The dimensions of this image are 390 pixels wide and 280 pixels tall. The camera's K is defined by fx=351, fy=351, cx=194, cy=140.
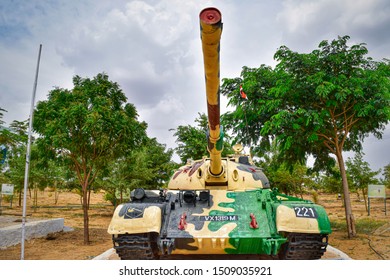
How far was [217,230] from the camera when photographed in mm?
5707

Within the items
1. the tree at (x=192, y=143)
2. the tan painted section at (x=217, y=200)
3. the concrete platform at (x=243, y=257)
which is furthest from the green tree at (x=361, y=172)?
the tan painted section at (x=217, y=200)

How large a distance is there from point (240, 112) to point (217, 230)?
18.9 ft

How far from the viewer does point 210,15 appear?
3383mm

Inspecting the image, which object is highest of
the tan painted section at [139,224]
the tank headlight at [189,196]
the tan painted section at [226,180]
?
the tan painted section at [226,180]

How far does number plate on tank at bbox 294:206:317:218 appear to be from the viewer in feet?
18.6

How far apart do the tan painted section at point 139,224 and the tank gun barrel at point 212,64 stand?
1.46 metres

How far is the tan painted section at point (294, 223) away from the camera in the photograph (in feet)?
18.2

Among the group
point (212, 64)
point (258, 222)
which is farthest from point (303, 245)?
point (212, 64)

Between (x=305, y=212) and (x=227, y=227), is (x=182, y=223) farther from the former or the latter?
(x=305, y=212)

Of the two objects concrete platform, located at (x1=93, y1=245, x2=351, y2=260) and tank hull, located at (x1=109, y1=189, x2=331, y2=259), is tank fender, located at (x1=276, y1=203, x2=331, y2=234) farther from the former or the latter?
concrete platform, located at (x1=93, y1=245, x2=351, y2=260)

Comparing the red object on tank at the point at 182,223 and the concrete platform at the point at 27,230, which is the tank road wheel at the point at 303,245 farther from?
the concrete platform at the point at 27,230

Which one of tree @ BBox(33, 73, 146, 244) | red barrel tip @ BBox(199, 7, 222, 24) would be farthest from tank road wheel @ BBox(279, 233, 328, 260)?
tree @ BBox(33, 73, 146, 244)
